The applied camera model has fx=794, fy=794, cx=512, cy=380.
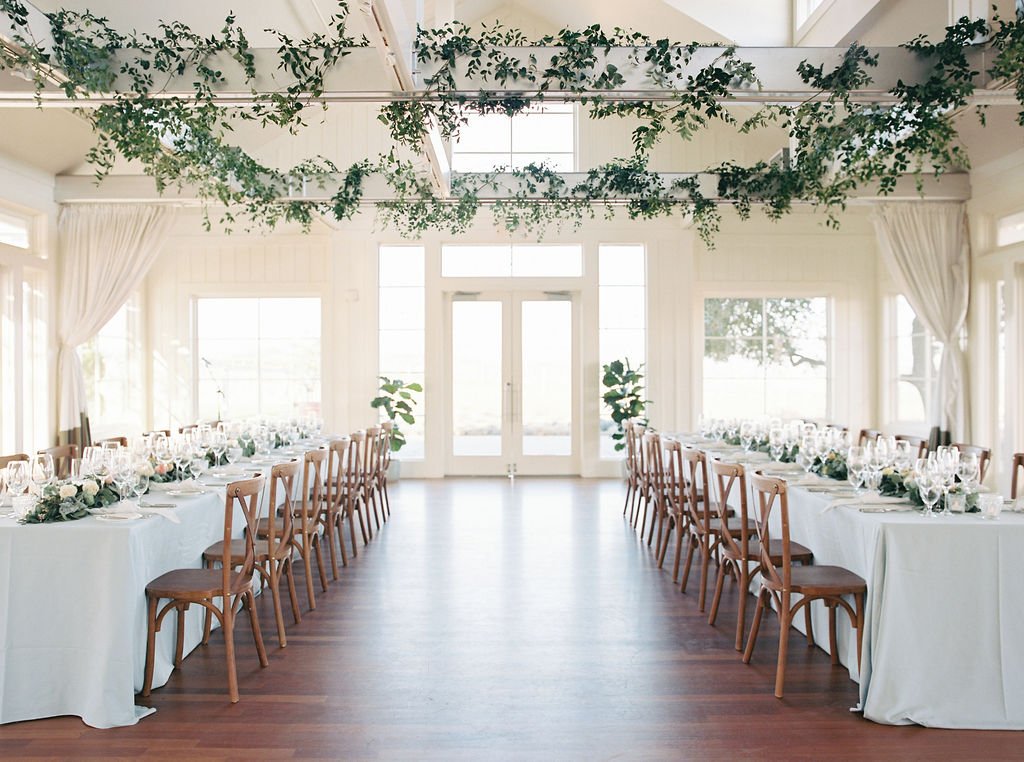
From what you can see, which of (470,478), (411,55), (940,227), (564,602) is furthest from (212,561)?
(940,227)

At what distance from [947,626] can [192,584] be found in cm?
336

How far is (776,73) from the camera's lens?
5.18 metres

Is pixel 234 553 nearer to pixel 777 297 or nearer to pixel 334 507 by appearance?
pixel 334 507

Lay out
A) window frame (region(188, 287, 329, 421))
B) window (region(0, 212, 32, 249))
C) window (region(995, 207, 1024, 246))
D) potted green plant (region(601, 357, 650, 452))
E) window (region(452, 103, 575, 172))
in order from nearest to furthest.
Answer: window (region(995, 207, 1024, 246)) < window (region(0, 212, 32, 249)) < potted green plant (region(601, 357, 650, 452)) < window frame (region(188, 287, 329, 421)) < window (region(452, 103, 575, 172))

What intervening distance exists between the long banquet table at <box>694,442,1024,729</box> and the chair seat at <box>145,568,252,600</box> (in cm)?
291

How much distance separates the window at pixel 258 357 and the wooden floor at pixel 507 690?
5550 mm

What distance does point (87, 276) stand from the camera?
8.83m

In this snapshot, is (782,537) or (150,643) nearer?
(150,643)

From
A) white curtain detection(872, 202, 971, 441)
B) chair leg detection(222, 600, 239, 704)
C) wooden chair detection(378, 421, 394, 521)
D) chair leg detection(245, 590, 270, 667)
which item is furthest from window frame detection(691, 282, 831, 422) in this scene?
chair leg detection(222, 600, 239, 704)

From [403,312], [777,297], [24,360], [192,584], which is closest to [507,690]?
[192,584]

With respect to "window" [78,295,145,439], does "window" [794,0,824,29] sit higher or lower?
higher

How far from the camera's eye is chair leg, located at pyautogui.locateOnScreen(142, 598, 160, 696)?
361 centimetres

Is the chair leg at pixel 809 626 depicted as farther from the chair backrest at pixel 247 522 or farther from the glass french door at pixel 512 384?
the glass french door at pixel 512 384

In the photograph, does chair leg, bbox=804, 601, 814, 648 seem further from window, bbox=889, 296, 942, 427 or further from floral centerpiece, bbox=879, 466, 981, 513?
window, bbox=889, 296, 942, 427
